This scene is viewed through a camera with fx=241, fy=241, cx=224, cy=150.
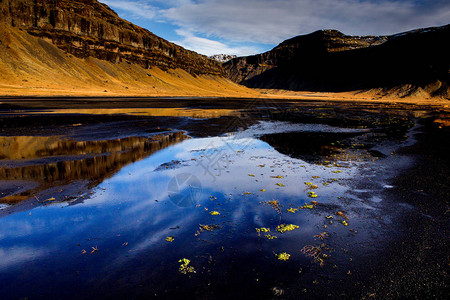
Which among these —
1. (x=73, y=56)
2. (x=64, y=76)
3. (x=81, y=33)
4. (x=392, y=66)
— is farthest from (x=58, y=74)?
(x=392, y=66)

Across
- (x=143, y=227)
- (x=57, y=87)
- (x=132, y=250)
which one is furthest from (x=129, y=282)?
(x=57, y=87)

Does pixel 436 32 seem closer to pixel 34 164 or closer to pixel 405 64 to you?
pixel 405 64

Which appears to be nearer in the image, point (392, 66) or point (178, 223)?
point (178, 223)

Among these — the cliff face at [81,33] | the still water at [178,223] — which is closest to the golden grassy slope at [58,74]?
the cliff face at [81,33]

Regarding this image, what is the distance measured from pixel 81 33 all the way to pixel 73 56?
26381 mm

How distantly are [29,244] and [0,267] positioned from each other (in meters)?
0.80

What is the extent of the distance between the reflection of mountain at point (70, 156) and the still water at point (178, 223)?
97 mm

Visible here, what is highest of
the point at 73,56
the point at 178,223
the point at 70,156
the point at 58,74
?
the point at 73,56

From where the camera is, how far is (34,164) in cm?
1112

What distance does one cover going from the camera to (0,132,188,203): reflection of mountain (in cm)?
993

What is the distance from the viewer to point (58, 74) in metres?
81.4

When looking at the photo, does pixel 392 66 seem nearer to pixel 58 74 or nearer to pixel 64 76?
pixel 64 76

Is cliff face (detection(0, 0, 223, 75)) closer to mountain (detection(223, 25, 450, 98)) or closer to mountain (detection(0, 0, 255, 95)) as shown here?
mountain (detection(0, 0, 255, 95))

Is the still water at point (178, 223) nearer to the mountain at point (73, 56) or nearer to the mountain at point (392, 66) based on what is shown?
the mountain at point (73, 56)
